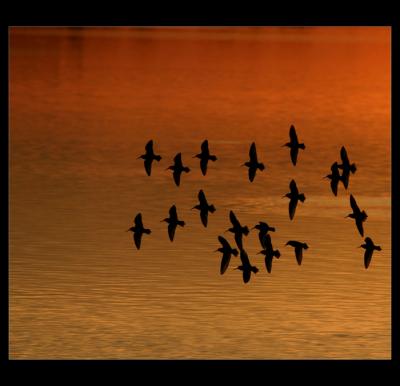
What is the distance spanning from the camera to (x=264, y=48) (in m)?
67.8

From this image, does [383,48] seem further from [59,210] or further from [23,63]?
[59,210]

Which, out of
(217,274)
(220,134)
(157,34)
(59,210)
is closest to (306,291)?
(217,274)

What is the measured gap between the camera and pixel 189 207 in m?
34.0

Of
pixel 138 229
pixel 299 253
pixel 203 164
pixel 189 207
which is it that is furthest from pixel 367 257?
pixel 189 207

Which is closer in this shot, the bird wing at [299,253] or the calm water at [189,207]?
the calm water at [189,207]

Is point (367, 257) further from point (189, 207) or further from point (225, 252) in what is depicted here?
point (189, 207)

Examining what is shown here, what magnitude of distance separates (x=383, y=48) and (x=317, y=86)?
42.3 feet

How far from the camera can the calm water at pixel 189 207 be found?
25672 mm

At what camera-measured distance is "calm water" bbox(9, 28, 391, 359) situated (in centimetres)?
2567

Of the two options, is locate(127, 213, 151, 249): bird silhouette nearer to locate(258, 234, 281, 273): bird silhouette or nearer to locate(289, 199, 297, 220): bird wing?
locate(258, 234, 281, 273): bird silhouette

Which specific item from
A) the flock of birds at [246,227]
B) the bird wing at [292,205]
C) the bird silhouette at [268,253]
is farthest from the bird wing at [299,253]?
the bird wing at [292,205]

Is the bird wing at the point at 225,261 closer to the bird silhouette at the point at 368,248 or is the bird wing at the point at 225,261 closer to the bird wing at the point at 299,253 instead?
the bird wing at the point at 299,253

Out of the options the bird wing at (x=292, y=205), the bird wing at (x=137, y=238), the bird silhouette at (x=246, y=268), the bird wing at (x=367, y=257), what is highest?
the bird wing at (x=292, y=205)

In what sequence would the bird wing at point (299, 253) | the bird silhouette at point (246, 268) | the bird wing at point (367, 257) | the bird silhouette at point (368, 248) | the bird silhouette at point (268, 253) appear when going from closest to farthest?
the bird silhouette at point (368, 248), the bird silhouette at point (246, 268), the bird wing at point (367, 257), the bird silhouette at point (268, 253), the bird wing at point (299, 253)
